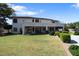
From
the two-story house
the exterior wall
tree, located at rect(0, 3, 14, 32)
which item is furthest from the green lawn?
tree, located at rect(0, 3, 14, 32)

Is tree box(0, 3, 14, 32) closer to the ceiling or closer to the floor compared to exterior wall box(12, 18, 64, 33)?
closer to the ceiling

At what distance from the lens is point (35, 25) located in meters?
28.3

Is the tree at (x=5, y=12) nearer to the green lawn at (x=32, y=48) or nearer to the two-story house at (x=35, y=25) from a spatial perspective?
the two-story house at (x=35, y=25)

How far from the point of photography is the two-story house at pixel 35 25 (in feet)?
81.8

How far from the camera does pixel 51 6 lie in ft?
75.9

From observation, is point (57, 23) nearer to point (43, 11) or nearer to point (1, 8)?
point (43, 11)

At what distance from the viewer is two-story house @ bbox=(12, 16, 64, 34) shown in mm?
24922

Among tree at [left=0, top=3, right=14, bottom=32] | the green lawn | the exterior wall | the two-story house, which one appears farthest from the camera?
tree at [left=0, top=3, right=14, bottom=32]

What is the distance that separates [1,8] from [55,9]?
33.5ft

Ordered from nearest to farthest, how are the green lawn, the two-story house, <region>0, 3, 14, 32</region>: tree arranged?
the green lawn, the two-story house, <region>0, 3, 14, 32</region>: tree

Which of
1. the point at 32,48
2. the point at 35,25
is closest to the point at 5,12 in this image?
the point at 35,25

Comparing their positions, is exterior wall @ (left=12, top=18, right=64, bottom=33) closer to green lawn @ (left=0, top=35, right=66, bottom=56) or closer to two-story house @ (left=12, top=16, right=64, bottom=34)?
two-story house @ (left=12, top=16, right=64, bottom=34)

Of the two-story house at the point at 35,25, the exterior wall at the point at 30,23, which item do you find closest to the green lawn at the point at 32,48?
the two-story house at the point at 35,25

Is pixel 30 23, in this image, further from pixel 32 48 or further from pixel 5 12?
pixel 32 48
